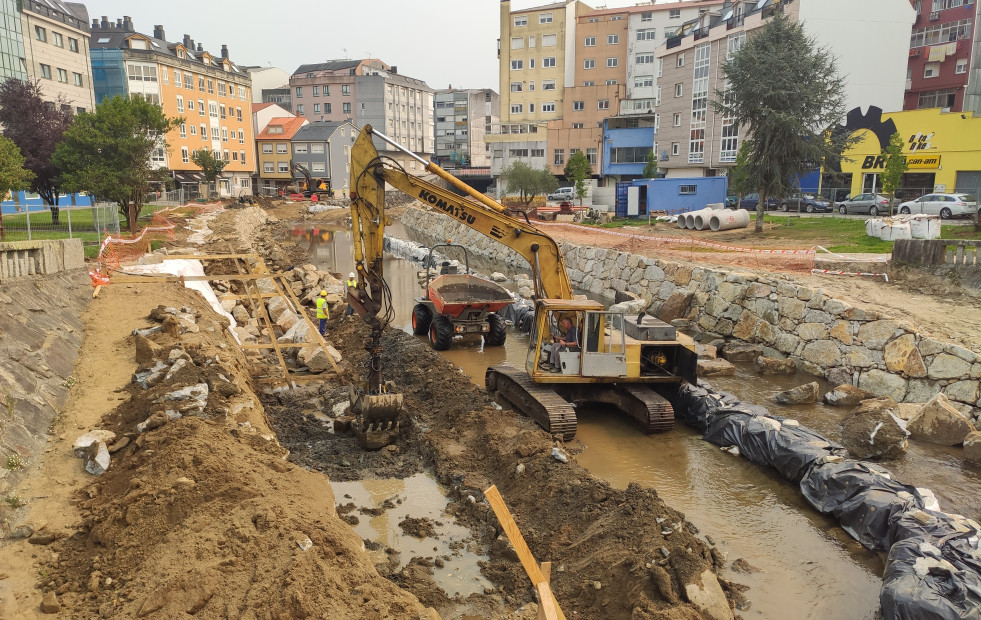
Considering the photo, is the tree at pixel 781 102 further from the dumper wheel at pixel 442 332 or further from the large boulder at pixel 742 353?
the dumper wheel at pixel 442 332

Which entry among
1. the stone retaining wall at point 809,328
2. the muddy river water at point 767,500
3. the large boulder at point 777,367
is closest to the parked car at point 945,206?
the stone retaining wall at point 809,328

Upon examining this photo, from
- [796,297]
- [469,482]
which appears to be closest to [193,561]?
[469,482]

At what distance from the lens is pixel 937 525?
684cm

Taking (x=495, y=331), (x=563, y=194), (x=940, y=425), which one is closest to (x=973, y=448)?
(x=940, y=425)

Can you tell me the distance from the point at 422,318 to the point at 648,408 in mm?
8106

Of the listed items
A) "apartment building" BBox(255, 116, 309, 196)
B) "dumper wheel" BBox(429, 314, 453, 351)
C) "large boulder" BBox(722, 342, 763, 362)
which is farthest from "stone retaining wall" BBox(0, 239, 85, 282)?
"apartment building" BBox(255, 116, 309, 196)

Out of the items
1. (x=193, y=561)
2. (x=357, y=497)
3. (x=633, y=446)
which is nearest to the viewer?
(x=193, y=561)

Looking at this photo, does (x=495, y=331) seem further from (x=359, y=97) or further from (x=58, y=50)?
(x=359, y=97)

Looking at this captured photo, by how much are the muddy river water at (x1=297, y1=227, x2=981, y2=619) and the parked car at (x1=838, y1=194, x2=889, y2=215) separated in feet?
77.8

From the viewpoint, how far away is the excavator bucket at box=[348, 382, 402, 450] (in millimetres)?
10055

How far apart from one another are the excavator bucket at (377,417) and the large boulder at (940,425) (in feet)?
28.8

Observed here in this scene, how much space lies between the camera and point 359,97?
85.2 m

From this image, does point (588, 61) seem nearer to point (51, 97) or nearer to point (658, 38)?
point (658, 38)

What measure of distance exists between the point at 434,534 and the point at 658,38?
66.8m
